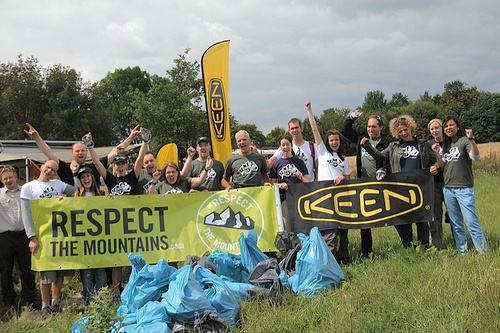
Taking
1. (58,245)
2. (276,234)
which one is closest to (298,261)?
(276,234)

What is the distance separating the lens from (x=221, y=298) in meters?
4.22

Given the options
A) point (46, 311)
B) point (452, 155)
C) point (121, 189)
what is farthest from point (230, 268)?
point (452, 155)

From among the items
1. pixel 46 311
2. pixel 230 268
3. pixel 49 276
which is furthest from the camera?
pixel 49 276

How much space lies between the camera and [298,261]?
4.91 m

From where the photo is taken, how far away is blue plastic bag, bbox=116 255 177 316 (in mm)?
4434

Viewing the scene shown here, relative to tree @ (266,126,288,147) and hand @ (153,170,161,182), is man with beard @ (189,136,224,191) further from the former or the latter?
tree @ (266,126,288,147)

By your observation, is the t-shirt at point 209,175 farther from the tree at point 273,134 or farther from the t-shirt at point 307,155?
the tree at point 273,134

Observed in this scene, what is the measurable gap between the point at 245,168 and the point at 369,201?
5.83 ft

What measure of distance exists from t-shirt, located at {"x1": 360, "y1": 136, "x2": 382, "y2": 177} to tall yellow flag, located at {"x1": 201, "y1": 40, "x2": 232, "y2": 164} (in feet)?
16.4

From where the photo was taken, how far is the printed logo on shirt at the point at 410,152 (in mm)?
6184

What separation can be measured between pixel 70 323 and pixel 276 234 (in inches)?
107

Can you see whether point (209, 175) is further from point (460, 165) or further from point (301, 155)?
point (460, 165)

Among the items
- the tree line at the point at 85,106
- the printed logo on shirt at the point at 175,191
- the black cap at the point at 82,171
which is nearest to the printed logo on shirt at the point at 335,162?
the printed logo on shirt at the point at 175,191

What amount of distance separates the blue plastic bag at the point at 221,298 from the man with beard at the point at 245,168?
6.76ft
